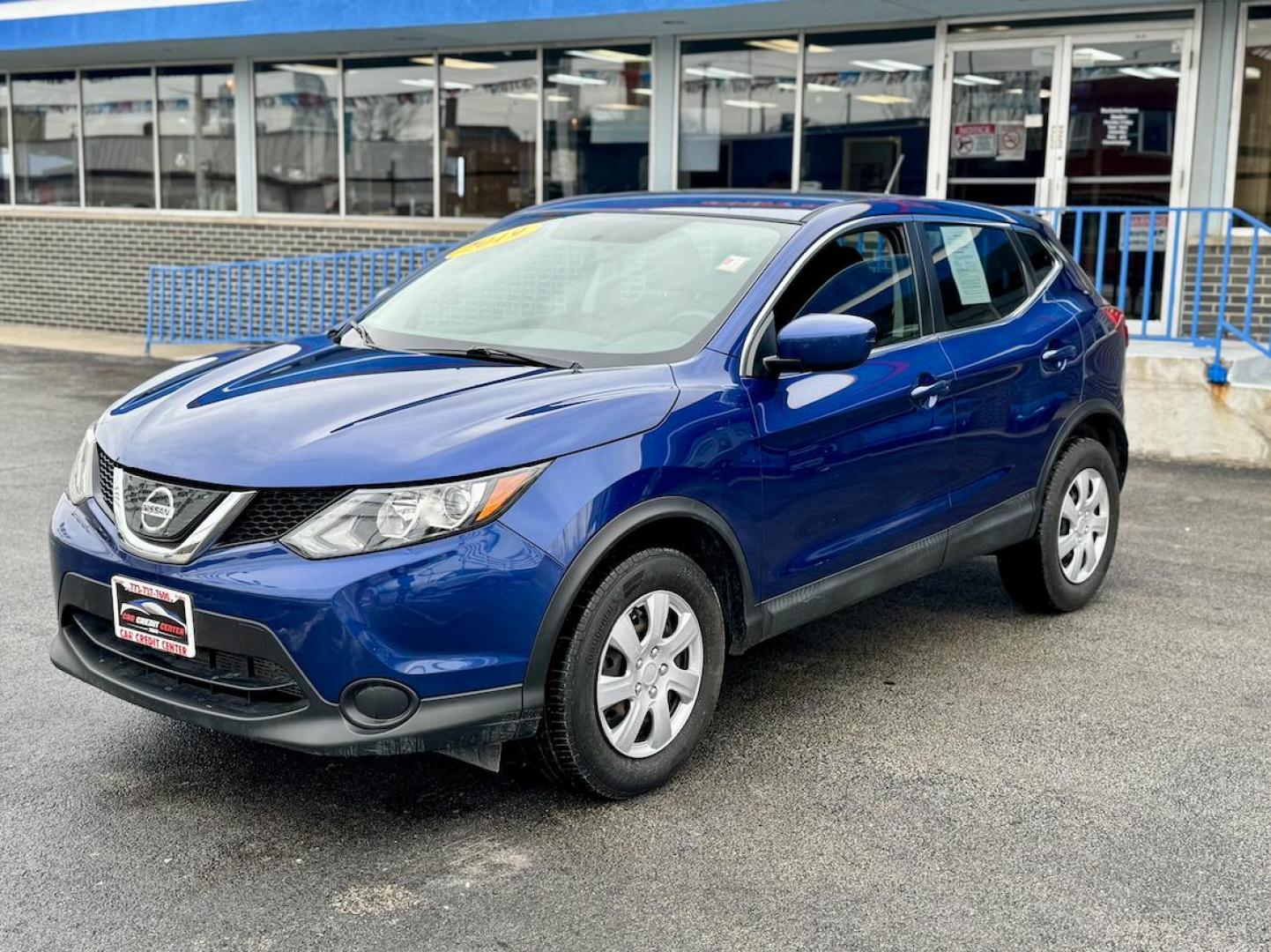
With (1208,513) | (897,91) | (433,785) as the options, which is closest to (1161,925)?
(433,785)

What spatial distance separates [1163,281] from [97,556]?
10.1 meters

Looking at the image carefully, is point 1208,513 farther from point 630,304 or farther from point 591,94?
point 591,94

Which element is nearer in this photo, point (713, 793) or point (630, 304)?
point (713, 793)

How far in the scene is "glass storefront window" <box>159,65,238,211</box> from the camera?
1662 centimetres

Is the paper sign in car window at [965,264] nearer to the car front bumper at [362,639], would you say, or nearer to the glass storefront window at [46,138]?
the car front bumper at [362,639]

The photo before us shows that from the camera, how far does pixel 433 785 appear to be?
4.02m

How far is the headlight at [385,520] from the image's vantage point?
3389 millimetres

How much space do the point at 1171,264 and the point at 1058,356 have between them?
21.5ft

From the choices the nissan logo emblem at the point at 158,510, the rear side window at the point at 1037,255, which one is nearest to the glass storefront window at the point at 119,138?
the rear side window at the point at 1037,255

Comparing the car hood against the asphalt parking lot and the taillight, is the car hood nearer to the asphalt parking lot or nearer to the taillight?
the asphalt parking lot

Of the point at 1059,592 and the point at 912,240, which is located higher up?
the point at 912,240

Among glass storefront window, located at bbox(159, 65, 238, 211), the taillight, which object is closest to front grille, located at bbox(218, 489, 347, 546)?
the taillight

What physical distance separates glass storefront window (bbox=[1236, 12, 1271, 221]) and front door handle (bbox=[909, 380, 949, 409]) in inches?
308

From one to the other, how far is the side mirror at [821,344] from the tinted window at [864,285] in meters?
0.21
